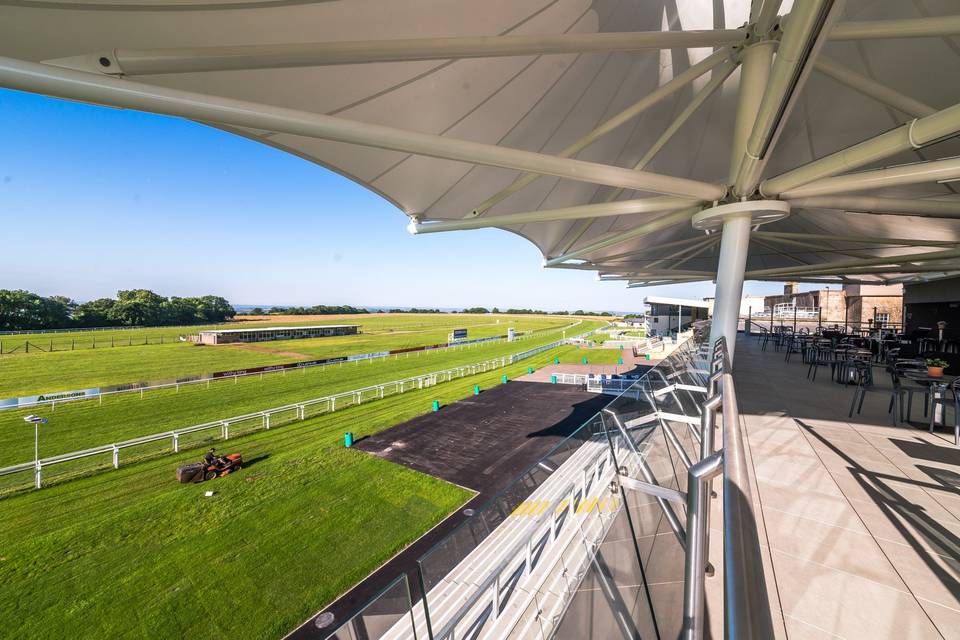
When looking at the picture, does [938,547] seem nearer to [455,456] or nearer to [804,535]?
[804,535]

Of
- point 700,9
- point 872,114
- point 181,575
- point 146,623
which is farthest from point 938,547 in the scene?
point 181,575

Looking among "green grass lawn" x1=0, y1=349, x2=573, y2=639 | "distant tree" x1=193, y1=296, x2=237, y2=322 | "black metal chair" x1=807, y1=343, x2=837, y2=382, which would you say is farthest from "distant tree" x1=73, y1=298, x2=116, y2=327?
"black metal chair" x1=807, y1=343, x2=837, y2=382

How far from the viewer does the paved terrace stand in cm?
206

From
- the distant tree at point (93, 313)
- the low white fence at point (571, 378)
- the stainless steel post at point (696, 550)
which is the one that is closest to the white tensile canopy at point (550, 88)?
the stainless steel post at point (696, 550)

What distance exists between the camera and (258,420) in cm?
1839

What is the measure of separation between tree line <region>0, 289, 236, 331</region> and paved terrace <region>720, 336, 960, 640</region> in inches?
3145

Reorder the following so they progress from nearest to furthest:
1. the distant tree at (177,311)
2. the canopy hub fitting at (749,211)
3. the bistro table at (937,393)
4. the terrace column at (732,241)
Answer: the canopy hub fitting at (749,211)
the terrace column at (732,241)
the bistro table at (937,393)
the distant tree at (177,311)

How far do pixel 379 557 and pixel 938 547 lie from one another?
7474mm

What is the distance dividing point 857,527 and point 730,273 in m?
2.88

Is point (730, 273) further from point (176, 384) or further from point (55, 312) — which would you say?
point (55, 312)

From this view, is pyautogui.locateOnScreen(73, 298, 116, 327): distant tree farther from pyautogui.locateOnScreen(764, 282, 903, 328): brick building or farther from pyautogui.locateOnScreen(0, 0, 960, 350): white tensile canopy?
pyautogui.locateOnScreen(764, 282, 903, 328): brick building

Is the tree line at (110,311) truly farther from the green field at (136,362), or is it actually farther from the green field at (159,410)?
the green field at (159,410)

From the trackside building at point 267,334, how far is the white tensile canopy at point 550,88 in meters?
63.9

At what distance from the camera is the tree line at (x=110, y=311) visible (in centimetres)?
4975
